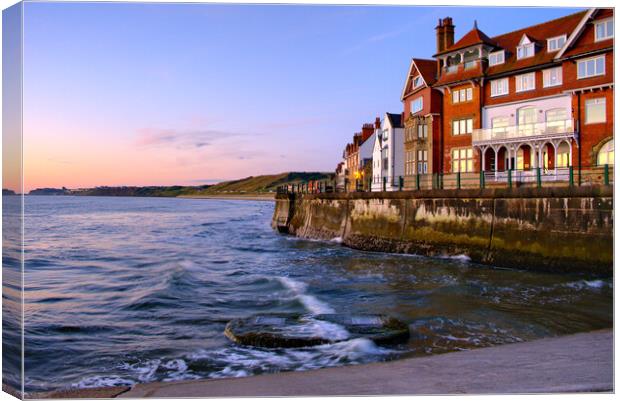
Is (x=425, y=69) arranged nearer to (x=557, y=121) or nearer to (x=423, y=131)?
(x=423, y=131)

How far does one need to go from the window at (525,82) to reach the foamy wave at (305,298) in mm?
20023

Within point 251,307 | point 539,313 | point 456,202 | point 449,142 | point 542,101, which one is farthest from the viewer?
point 449,142

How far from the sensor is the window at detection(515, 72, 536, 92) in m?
29.4

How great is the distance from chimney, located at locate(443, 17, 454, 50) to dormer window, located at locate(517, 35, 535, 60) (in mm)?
5775

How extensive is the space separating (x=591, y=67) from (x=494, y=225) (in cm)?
1124

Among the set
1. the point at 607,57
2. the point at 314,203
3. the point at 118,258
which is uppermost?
the point at 607,57

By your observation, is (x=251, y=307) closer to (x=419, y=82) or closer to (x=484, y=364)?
(x=484, y=364)

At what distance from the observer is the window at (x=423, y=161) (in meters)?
35.9

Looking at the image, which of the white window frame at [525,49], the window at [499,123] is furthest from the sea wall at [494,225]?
the white window frame at [525,49]

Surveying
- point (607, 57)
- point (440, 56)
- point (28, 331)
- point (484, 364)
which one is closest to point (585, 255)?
point (484, 364)

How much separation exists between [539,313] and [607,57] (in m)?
18.7

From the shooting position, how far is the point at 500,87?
3125cm

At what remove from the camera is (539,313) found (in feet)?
36.3

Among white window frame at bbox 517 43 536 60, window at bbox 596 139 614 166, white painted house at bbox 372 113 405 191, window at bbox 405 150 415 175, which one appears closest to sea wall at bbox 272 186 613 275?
window at bbox 596 139 614 166
